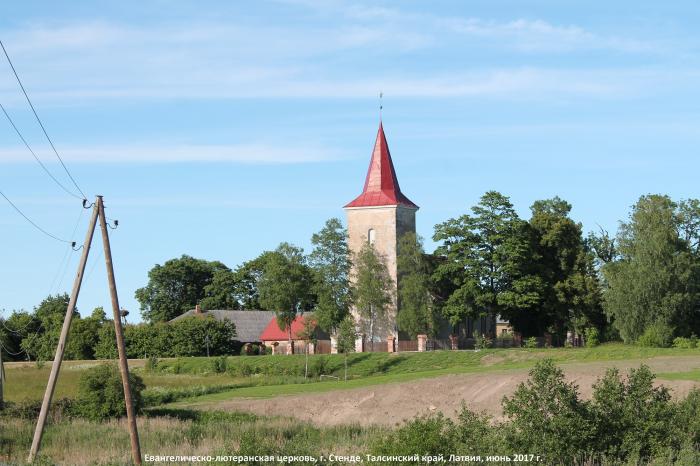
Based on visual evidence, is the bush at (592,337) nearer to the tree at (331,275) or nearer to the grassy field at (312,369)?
the grassy field at (312,369)

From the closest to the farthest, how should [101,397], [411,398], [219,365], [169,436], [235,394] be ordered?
[169,436]
[101,397]
[411,398]
[235,394]
[219,365]

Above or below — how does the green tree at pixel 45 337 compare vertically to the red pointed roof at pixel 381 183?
below

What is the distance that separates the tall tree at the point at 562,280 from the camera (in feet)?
242

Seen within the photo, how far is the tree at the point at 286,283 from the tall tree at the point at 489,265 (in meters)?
10.5

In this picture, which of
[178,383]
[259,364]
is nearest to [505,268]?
[259,364]

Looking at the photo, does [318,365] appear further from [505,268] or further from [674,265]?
[674,265]

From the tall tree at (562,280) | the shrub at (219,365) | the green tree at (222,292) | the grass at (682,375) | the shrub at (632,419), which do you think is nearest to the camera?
the shrub at (632,419)

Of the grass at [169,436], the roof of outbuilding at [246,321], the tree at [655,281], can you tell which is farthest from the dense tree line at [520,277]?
the grass at [169,436]

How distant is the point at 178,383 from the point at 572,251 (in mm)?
30741

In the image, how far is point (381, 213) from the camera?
8375 centimetres

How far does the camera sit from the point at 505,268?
242 feet

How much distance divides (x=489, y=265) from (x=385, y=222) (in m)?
10.9

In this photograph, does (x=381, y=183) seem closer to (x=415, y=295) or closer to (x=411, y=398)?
(x=415, y=295)

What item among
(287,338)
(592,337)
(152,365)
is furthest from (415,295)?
(152,365)
